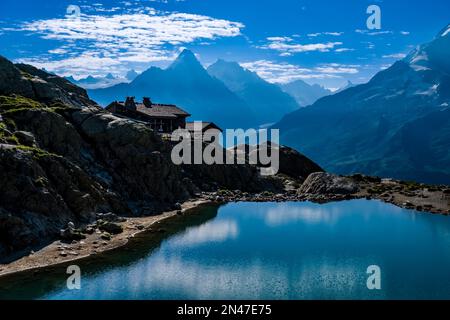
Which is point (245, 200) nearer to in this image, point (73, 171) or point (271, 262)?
point (73, 171)

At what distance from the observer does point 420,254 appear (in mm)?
68375

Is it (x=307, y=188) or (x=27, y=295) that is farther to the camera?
(x=307, y=188)

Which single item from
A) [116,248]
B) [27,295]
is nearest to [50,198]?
[116,248]

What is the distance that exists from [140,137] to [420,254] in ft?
195

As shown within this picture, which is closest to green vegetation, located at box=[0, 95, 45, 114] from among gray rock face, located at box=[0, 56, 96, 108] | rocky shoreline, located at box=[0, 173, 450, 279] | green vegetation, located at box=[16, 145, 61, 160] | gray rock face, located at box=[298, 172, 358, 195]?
gray rock face, located at box=[0, 56, 96, 108]

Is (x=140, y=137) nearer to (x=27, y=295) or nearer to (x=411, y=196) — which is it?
(x=27, y=295)

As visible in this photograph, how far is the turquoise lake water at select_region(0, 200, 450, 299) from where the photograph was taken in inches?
2010

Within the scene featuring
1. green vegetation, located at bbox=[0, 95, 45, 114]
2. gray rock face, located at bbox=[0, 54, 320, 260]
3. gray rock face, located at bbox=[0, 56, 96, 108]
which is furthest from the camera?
gray rock face, located at bbox=[0, 56, 96, 108]

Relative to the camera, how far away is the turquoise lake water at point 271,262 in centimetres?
5106

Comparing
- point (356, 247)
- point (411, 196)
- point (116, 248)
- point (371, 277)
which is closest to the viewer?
point (371, 277)

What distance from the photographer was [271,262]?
206ft

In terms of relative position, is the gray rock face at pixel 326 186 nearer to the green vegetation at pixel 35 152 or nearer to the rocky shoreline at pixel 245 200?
the rocky shoreline at pixel 245 200

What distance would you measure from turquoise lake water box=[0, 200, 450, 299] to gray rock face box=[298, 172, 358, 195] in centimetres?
2556

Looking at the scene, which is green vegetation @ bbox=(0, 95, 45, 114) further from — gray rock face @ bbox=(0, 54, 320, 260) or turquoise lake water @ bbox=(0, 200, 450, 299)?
turquoise lake water @ bbox=(0, 200, 450, 299)
